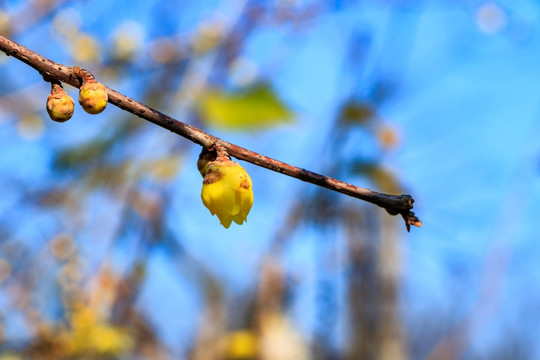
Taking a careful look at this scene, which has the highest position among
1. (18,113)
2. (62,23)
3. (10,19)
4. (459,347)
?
(62,23)

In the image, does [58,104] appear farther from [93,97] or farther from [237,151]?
[237,151]

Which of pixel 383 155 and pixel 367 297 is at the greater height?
pixel 383 155

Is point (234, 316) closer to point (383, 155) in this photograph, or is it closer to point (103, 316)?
point (383, 155)

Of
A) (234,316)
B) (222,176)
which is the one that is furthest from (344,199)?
(234,316)

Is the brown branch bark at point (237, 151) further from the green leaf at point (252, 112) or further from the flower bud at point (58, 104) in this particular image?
the green leaf at point (252, 112)

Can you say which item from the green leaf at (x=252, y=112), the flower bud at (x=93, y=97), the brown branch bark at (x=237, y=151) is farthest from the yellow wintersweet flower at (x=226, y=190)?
the green leaf at (x=252, y=112)

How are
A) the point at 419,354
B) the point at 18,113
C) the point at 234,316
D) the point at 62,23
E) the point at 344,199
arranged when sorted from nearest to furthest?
1. the point at 18,113
2. the point at 344,199
3. the point at 62,23
4. the point at 234,316
5. the point at 419,354

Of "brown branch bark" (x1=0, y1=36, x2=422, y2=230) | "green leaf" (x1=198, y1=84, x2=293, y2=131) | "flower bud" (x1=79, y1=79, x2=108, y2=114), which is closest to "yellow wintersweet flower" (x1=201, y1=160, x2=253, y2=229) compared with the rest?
"brown branch bark" (x1=0, y1=36, x2=422, y2=230)

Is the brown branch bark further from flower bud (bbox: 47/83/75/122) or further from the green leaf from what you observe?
the green leaf
